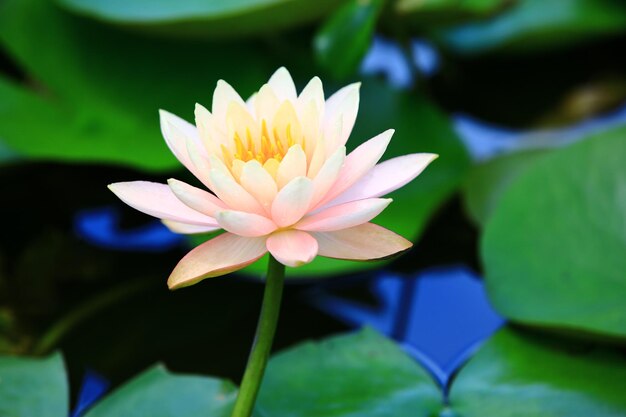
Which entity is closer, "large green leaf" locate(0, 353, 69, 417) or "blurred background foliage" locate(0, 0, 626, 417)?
"large green leaf" locate(0, 353, 69, 417)

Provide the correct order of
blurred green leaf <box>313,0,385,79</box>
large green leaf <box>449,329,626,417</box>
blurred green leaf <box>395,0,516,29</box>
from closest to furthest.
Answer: large green leaf <box>449,329,626,417</box>
blurred green leaf <box>313,0,385,79</box>
blurred green leaf <box>395,0,516,29</box>

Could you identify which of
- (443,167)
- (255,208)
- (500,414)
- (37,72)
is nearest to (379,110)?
(443,167)

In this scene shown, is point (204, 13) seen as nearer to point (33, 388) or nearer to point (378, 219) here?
point (378, 219)

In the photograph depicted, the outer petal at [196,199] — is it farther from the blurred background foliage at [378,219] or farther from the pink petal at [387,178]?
the blurred background foliage at [378,219]

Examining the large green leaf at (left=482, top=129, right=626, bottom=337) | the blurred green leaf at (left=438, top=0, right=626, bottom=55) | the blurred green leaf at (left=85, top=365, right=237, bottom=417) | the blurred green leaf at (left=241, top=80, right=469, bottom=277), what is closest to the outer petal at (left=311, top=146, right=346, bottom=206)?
the blurred green leaf at (left=85, top=365, right=237, bottom=417)

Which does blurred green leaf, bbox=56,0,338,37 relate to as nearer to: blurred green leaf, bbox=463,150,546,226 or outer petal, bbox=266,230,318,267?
blurred green leaf, bbox=463,150,546,226

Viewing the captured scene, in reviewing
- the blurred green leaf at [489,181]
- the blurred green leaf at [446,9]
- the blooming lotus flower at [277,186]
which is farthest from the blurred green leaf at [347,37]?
the blooming lotus flower at [277,186]
